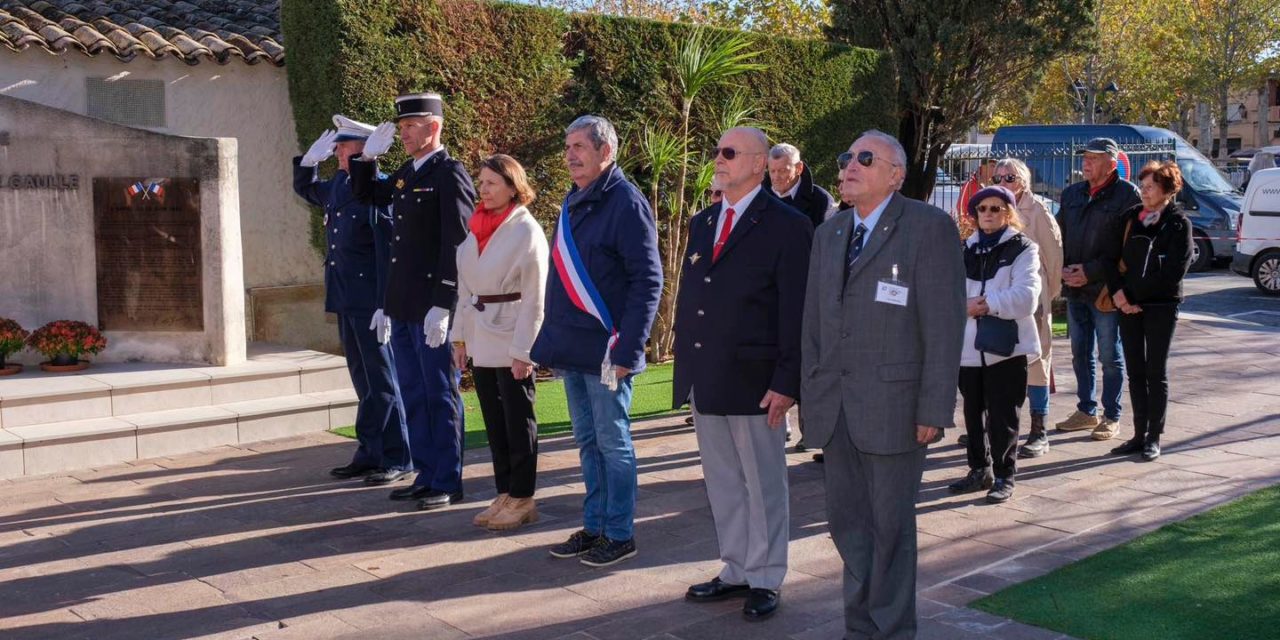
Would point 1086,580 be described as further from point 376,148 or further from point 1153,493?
point 376,148

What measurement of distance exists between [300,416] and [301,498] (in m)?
1.98

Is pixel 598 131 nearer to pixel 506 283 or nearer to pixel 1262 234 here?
pixel 506 283

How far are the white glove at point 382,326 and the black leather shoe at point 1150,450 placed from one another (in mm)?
4797

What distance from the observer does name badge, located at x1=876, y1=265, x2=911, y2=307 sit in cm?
455

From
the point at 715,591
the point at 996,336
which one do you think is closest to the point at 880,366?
the point at 715,591

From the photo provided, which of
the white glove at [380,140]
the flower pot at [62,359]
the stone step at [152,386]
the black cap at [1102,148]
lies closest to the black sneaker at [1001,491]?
the black cap at [1102,148]

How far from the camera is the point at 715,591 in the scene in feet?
17.7

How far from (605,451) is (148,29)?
8.18 meters

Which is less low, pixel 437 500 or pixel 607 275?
pixel 607 275

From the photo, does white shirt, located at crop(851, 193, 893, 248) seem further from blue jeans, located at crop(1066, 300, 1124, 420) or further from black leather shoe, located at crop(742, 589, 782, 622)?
blue jeans, located at crop(1066, 300, 1124, 420)

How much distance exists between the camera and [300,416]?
364 inches

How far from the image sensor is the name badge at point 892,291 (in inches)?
179

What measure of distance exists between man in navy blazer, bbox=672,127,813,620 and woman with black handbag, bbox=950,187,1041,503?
2.04 meters

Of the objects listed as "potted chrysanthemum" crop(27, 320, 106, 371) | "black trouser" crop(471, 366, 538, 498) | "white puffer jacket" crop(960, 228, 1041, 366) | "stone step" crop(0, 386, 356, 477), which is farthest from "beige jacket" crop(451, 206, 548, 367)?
"potted chrysanthemum" crop(27, 320, 106, 371)
